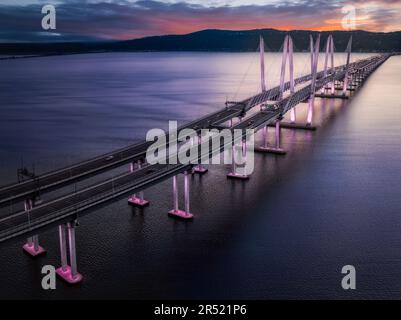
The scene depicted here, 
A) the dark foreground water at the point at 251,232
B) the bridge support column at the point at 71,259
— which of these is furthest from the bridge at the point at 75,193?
the dark foreground water at the point at 251,232

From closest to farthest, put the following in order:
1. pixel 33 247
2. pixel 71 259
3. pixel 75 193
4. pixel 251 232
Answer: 1. pixel 71 259
2. pixel 75 193
3. pixel 33 247
4. pixel 251 232

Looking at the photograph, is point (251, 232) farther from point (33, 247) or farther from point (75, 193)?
point (33, 247)

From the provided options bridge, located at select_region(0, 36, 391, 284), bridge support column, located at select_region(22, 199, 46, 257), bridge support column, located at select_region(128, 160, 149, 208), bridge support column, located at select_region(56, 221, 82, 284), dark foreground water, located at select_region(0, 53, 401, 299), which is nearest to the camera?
bridge, located at select_region(0, 36, 391, 284)

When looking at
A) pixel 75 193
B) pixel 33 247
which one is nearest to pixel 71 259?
pixel 75 193

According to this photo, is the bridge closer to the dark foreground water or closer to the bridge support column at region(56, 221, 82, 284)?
the bridge support column at region(56, 221, 82, 284)

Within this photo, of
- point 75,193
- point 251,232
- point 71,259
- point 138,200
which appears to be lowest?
point 251,232

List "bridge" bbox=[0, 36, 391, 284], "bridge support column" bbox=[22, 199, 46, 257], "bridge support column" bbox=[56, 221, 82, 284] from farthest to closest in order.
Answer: "bridge support column" bbox=[22, 199, 46, 257] → "bridge support column" bbox=[56, 221, 82, 284] → "bridge" bbox=[0, 36, 391, 284]

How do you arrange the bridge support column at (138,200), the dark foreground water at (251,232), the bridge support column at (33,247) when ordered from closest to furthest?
the dark foreground water at (251,232)
the bridge support column at (33,247)
the bridge support column at (138,200)

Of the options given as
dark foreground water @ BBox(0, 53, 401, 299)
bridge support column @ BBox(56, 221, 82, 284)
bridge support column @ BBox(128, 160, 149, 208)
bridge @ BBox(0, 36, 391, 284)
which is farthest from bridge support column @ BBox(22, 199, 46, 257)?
bridge support column @ BBox(128, 160, 149, 208)

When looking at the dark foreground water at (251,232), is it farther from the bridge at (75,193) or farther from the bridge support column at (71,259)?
the bridge at (75,193)

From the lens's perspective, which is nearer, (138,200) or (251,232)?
(251,232)
